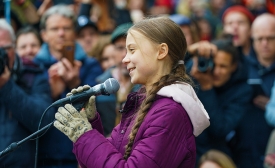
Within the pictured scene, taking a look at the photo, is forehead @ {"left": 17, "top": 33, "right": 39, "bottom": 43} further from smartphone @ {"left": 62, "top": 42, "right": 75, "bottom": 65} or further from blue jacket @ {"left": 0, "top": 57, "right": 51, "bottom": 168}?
blue jacket @ {"left": 0, "top": 57, "right": 51, "bottom": 168}

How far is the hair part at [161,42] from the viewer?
338 cm

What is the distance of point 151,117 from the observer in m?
3.29

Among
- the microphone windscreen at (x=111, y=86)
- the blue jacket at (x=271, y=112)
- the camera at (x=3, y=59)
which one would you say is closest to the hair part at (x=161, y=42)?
the microphone windscreen at (x=111, y=86)

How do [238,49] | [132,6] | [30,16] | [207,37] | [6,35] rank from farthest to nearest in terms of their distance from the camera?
[132,6], [207,37], [30,16], [238,49], [6,35]

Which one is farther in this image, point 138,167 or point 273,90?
point 273,90

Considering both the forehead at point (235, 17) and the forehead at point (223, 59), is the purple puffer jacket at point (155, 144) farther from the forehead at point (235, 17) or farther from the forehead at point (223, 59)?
the forehead at point (235, 17)

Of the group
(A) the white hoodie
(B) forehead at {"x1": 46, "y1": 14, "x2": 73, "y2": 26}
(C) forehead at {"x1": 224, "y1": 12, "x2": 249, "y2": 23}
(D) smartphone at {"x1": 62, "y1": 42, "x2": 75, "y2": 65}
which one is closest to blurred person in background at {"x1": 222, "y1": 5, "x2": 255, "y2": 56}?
(C) forehead at {"x1": 224, "y1": 12, "x2": 249, "y2": 23}

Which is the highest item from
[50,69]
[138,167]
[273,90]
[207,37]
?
[138,167]

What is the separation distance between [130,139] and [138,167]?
22 cm

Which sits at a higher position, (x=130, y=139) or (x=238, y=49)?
(x=130, y=139)

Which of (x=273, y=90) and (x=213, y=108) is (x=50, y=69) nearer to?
(x=213, y=108)

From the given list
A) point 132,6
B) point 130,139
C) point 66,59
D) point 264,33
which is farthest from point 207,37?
point 130,139

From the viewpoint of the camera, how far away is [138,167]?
3.15m

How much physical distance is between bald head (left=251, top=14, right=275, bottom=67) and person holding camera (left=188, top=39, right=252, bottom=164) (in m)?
0.53
